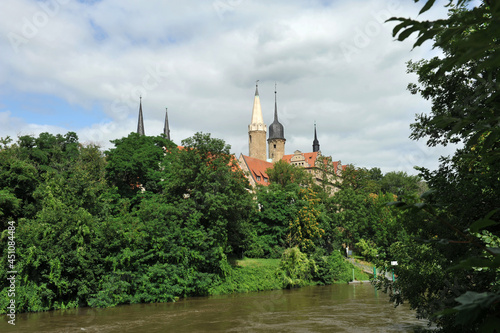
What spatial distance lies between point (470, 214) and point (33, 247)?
68.8ft

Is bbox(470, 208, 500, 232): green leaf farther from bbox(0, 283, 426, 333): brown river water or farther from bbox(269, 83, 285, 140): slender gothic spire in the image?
bbox(269, 83, 285, 140): slender gothic spire

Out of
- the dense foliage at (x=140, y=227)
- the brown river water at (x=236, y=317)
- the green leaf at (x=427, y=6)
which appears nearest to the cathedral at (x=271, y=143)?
the dense foliage at (x=140, y=227)

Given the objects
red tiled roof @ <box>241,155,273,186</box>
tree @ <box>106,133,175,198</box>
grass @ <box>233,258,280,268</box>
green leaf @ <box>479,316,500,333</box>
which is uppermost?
red tiled roof @ <box>241,155,273,186</box>

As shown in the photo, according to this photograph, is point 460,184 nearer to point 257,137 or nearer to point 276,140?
point 257,137

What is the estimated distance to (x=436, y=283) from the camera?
11.4m

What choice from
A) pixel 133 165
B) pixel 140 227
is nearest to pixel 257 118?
pixel 133 165

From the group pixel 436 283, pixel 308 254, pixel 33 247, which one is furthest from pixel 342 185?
pixel 436 283

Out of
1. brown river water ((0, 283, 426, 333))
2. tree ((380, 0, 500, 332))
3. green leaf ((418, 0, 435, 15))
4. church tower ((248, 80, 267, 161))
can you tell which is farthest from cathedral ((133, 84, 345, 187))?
green leaf ((418, 0, 435, 15))

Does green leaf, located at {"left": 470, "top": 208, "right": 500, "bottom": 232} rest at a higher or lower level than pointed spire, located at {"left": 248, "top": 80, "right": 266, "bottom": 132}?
lower

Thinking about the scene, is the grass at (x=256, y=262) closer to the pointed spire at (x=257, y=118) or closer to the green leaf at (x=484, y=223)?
the green leaf at (x=484, y=223)

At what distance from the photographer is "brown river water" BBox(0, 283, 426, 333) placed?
18.1m

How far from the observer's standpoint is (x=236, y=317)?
2116 centimetres

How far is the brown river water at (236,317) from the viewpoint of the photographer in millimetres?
18141

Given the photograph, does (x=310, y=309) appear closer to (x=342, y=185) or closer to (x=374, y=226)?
(x=374, y=226)
